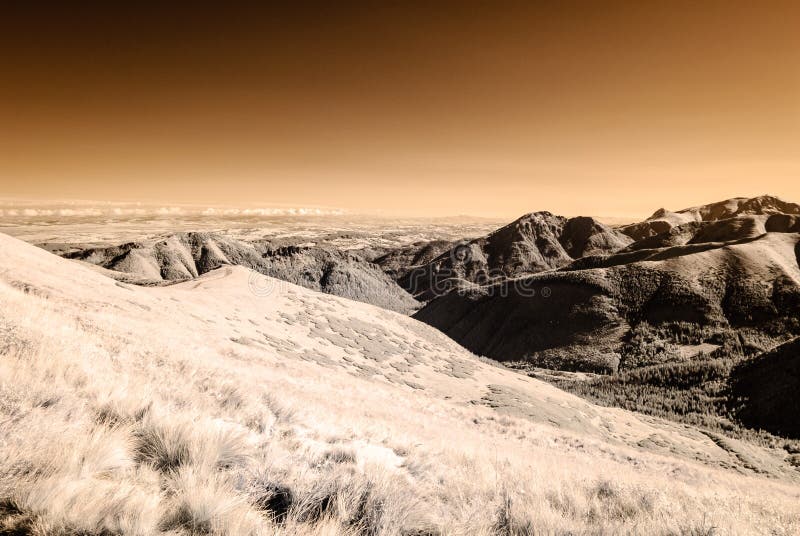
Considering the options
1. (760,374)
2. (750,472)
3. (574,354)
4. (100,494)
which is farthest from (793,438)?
(100,494)

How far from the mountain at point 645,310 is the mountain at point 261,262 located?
20.2 metres

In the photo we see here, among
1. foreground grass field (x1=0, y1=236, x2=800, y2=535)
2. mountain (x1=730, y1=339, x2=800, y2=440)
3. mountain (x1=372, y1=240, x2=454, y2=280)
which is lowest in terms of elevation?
mountain (x1=730, y1=339, x2=800, y2=440)

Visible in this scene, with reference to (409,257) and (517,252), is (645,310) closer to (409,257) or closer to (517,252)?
(517,252)

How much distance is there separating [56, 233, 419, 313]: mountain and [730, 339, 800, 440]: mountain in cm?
6972

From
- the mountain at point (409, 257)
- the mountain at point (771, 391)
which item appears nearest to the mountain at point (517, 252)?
the mountain at point (409, 257)

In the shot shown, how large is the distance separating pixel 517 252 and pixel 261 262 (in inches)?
4282

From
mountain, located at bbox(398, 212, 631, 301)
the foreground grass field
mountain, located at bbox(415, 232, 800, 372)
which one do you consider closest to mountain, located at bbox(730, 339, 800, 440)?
mountain, located at bbox(415, 232, 800, 372)

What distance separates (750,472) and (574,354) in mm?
40266

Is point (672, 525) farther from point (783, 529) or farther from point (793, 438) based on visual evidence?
point (793, 438)

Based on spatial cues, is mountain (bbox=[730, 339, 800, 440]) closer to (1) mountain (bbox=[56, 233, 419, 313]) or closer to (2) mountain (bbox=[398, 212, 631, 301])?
(1) mountain (bbox=[56, 233, 419, 313])

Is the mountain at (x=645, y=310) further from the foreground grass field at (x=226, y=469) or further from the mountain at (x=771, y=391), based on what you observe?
the foreground grass field at (x=226, y=469)

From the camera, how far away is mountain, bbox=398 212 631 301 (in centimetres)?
14575

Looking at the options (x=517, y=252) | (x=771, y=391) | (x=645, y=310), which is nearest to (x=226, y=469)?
(x=771, y=391)

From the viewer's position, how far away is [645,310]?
75.7 meters
